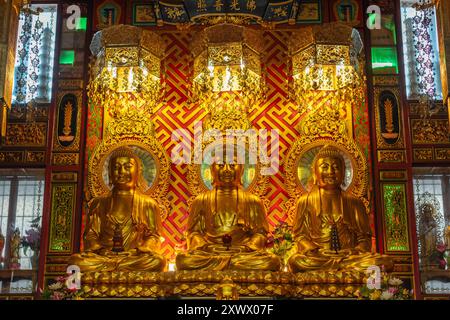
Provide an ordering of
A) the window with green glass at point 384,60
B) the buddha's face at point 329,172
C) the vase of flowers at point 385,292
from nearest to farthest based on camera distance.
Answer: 1. the vase of flowers at point 385,292
2. the buddha's face at point 329,172
3. the window with green glass at point 384,60

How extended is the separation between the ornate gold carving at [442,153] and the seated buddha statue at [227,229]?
82.4 inches

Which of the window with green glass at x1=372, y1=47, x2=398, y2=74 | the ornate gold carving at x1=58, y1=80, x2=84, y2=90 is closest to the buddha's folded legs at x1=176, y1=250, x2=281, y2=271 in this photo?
the ornate gold carving at x1=58, y1=80, x2=84, y2=90

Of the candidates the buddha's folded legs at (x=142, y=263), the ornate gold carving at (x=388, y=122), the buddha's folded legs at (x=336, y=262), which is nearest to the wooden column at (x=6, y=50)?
the buddha's folded legs at (x=142, y=263)

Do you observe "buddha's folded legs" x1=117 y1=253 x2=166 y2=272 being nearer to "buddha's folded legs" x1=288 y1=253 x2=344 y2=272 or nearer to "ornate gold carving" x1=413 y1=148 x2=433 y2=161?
"buddha's folded legs" x1=288 y1=253 x2=344 y2=272

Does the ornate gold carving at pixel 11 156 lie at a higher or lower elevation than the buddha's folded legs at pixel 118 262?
higher

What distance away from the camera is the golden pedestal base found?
23.3ft

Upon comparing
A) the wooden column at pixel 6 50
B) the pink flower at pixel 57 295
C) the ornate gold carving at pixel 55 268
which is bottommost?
the pink flower at pixel 57 295

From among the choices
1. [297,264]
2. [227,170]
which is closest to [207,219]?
[227,170]

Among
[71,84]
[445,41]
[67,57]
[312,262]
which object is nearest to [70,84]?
[71,84]

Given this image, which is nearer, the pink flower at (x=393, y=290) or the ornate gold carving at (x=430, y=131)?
the pink flower at (x=393, y=290)

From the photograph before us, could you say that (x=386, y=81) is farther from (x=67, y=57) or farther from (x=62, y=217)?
(x=62, y=217)

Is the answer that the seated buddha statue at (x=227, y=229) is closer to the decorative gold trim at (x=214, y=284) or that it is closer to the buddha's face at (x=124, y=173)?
the decorative gold trim at (x=214, y=284)

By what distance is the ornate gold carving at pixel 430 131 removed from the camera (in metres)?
8.56
